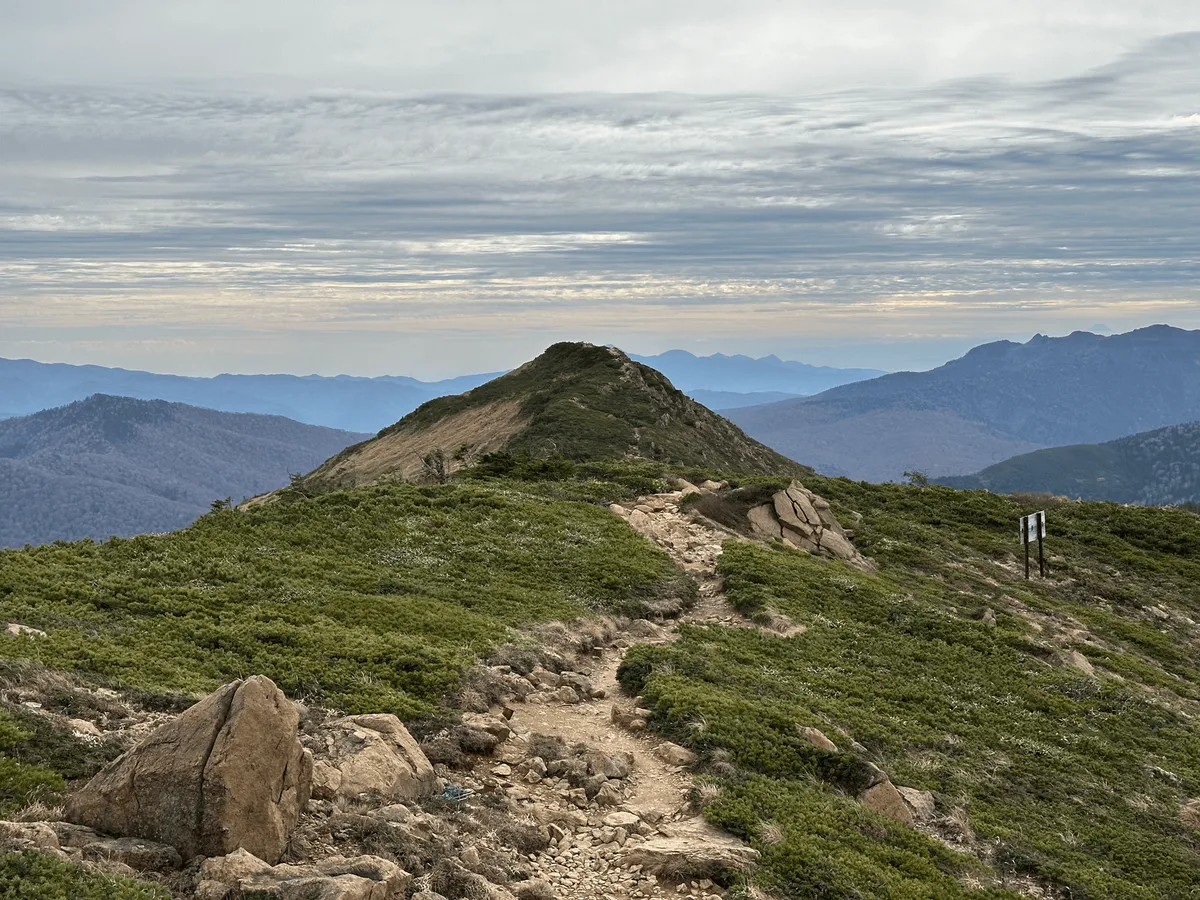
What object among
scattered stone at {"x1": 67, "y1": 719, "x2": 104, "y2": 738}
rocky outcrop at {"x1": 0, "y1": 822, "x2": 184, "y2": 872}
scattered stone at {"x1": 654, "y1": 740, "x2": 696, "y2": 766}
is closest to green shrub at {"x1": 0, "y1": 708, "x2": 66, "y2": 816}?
rocky outcrop at {"x1": 0, "y1": 822, "x2": 184, "y2": 872}

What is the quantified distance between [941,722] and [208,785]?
17.0m

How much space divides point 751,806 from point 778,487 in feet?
91.9

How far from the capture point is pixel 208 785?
422 inches

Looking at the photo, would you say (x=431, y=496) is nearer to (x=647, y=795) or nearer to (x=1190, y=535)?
(x=647, y=795)

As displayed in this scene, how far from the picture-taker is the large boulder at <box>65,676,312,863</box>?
421 inches

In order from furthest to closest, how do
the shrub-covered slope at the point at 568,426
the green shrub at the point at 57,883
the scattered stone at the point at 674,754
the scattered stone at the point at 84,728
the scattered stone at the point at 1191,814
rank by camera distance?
the shrub-covered slope at the point at 568,426 → the scattered stone at the point at 1191,814 → the scattered stone at the point at 674,754 → the scattered stone at the point at 84,728 → the green shrub at the point at 57,883

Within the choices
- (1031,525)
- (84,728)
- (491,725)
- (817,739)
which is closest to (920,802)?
(817,739)

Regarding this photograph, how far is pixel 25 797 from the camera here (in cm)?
1104

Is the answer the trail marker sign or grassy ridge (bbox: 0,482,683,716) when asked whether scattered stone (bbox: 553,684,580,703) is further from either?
the trail marker sign

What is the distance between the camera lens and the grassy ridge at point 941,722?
49.0 ft

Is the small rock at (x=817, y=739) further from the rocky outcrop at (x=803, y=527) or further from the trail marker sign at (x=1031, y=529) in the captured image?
the trail marker sign at (x=1031, y=529)

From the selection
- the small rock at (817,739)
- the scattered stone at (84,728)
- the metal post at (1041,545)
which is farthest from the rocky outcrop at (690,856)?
the metal post at (1041,545)

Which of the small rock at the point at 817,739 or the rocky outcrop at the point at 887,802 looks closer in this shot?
the rocky outcrop at the point at 887,802

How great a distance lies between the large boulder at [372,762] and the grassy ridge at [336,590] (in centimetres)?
183
